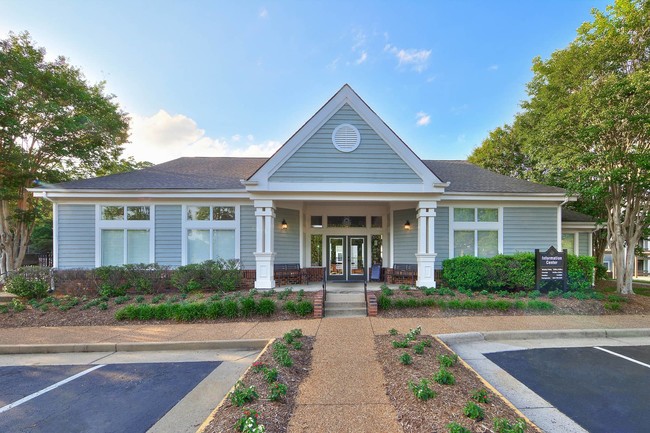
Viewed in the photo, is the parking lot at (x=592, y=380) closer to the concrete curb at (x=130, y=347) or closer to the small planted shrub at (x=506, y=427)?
the small planted shrub at (x=506, y=427)

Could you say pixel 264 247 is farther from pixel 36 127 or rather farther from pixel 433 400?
pixel 36 127

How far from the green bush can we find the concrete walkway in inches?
400

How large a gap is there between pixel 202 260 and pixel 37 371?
20.3ft

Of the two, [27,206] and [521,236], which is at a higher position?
[27,206]

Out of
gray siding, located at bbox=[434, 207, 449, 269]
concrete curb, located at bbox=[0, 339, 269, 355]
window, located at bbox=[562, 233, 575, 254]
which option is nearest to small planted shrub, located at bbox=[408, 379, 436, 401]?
concrete curb, located at bbox=[0, 339, 269, 355]

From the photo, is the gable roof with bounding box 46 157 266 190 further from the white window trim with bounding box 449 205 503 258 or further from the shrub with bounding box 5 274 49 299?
the white window trim with bounding box 449 205 503 258

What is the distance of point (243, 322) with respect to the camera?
7465mm

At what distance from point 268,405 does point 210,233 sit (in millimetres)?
8943

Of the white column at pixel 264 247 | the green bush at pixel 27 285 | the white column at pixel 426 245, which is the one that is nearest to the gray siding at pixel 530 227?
the white column at pixel 426 245

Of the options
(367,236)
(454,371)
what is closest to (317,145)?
(367,236)

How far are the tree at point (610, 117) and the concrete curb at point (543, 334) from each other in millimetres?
5164

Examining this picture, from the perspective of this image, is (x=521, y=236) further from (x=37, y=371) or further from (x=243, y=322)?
(x=37, y=371)

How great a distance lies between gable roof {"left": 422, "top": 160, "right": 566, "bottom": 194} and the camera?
11.4 m

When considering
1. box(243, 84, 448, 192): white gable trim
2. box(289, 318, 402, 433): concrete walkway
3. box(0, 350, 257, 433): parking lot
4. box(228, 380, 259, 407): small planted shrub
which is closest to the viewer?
box(289, 318, 402, 433): concrete walkway
